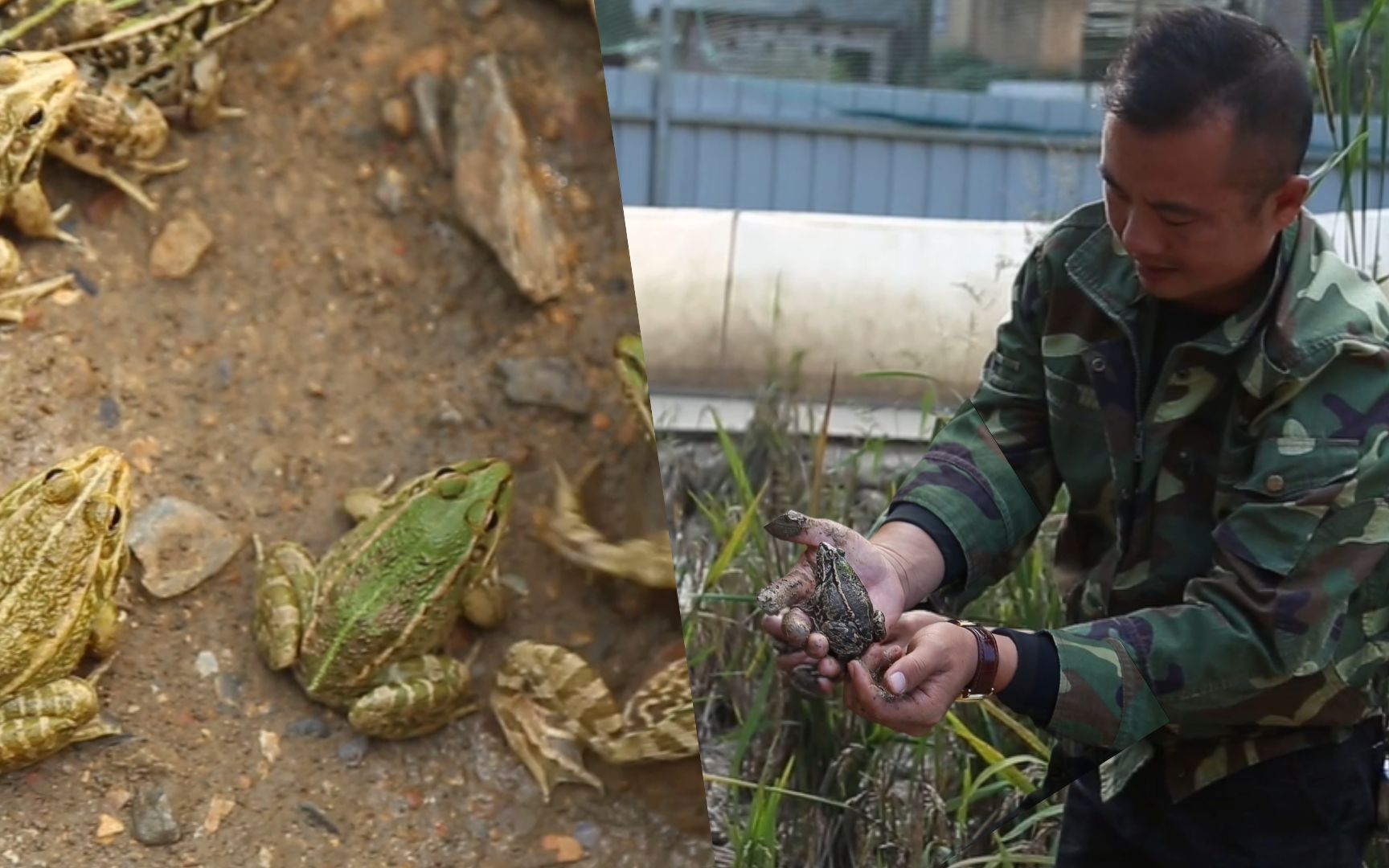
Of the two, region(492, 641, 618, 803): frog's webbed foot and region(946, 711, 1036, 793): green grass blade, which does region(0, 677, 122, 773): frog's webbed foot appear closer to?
region(492, 641, 618, 803): frog's webbed foot

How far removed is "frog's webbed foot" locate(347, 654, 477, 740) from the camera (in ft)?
1.85

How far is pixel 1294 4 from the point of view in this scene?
793mm

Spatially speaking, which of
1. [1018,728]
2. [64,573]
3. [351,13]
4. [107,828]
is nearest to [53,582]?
[64,573]

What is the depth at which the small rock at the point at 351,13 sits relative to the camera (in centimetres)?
70

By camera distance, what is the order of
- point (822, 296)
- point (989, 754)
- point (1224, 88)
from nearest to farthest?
point (1224, 88) → point (989, 754) → point (822, 296)

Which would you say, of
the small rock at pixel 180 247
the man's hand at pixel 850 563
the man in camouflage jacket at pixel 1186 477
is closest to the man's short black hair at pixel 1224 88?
the man in camouflage jacket at pixel 1186 477

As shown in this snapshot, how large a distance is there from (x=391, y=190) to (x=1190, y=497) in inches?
15.7

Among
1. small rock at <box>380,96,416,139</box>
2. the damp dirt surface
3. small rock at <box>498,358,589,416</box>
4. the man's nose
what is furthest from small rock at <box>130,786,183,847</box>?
the man's nose

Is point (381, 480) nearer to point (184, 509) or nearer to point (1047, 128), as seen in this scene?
point (184, 509)

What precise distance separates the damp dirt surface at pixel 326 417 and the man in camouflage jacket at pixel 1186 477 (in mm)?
125

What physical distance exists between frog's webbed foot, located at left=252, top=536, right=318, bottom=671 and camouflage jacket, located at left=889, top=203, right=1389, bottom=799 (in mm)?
281

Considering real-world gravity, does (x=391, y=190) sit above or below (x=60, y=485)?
above

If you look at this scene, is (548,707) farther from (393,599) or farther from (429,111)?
(429,111)

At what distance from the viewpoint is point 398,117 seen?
2.25ft
